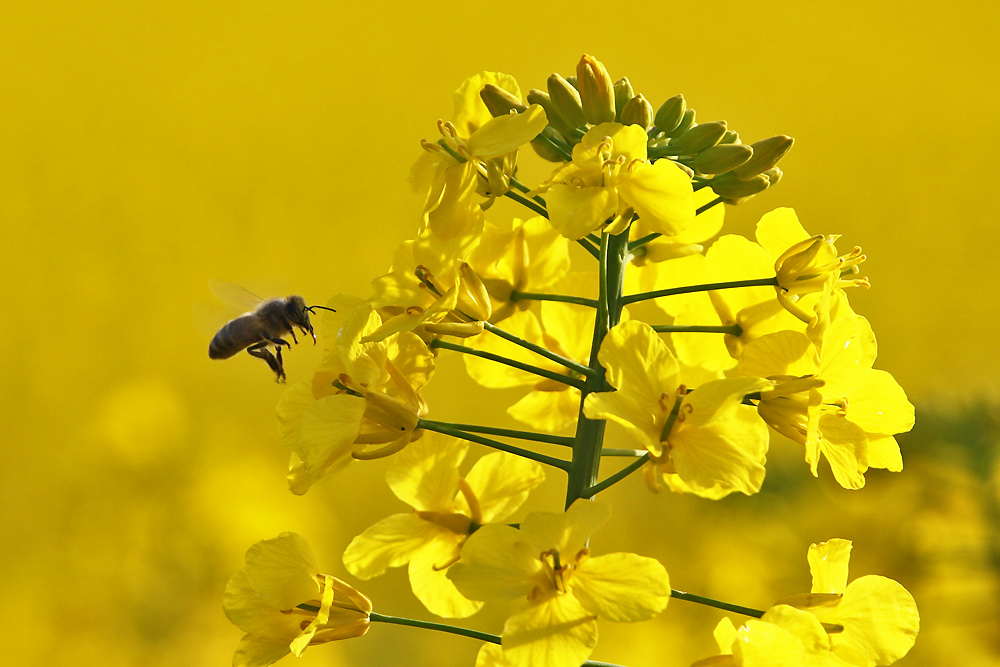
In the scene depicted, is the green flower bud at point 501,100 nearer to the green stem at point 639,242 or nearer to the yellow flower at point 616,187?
the yellow flower at point 616,187

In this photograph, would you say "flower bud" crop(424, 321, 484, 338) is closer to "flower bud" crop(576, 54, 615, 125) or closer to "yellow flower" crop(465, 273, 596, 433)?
"yellow flower" crop(465, 273, 596, 433)

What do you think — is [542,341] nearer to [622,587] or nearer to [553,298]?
[553,298]

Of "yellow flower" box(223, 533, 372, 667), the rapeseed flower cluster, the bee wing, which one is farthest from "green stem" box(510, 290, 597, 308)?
the bee wing

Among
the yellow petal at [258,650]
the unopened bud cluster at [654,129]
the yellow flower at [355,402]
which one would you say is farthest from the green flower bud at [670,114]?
the yellow petal at [258,650]

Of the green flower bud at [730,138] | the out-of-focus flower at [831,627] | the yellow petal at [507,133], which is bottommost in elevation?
the out-of-focus flower at [831,627]

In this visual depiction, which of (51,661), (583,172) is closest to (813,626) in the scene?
(583,172)

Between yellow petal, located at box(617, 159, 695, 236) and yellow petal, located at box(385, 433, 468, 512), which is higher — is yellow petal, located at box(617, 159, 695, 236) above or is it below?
above

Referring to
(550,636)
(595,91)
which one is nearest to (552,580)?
(550,636)

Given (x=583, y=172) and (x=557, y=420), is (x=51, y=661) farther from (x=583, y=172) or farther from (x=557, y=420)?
(x=583, y=172)
